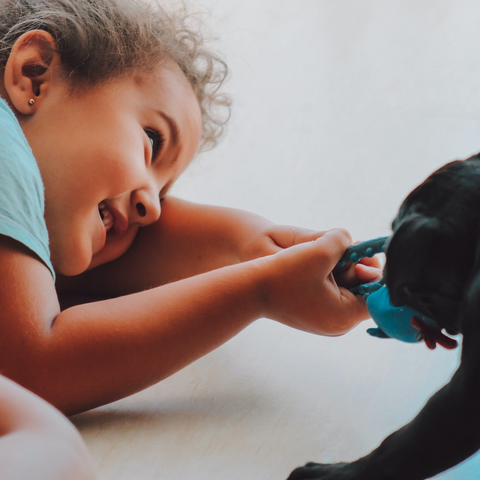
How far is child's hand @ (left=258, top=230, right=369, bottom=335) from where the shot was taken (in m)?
0.54

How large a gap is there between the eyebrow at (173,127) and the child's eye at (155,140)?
0.6 inches

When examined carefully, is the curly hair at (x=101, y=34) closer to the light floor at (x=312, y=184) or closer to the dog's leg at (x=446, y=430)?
the light floor at (x=312, y=184)

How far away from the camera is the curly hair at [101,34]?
694mm

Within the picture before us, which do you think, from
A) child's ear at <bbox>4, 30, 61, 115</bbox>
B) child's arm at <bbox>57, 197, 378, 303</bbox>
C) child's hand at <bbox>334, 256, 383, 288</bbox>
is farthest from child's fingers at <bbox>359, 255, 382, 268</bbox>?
child's ear at <bbox>4, 30, 61, 115</bbox>

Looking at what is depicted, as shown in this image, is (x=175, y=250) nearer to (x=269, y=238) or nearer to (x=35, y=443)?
(x=269, y=238)

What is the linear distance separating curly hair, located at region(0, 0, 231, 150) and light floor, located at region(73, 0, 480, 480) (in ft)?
0.69

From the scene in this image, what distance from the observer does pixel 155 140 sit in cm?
70

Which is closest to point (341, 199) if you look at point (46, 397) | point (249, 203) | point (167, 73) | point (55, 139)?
point (249, 203)

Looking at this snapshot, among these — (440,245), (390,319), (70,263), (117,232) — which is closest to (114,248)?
(117,232)

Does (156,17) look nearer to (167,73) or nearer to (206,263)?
(167,73)

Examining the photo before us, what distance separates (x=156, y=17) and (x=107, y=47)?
0.44 ft

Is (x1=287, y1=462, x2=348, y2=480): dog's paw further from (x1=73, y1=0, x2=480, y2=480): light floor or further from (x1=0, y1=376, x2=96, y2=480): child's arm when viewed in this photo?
(x1=0, y1=376, x2=96, y2=480): child's arm

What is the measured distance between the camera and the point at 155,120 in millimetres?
682

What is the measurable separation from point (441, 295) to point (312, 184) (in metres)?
0.58
